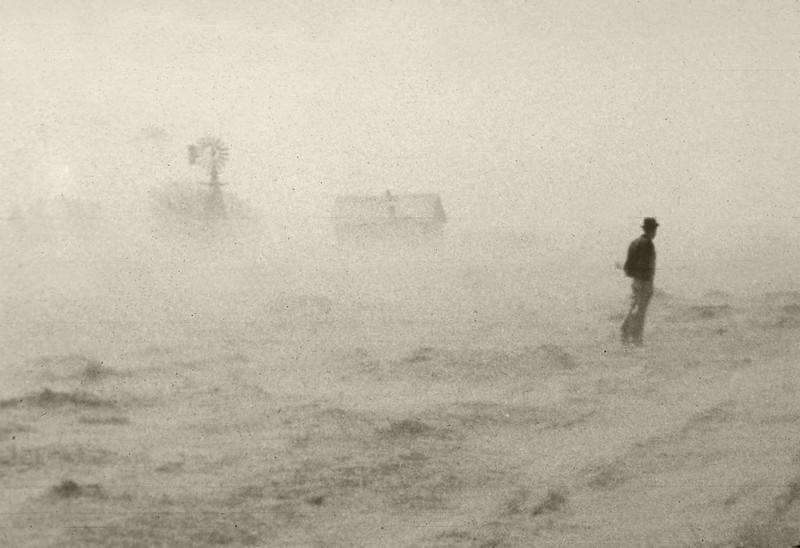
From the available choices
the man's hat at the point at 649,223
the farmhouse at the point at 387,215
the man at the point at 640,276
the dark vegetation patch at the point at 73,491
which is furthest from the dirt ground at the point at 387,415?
the man's hat at the point at 649,223

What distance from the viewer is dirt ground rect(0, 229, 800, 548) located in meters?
3.74

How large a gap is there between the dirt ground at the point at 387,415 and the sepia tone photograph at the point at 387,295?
19 mm

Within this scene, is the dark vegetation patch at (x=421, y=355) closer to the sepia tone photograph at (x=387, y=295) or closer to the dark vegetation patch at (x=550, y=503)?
the sepia tone photograph at (x=387, y=295)

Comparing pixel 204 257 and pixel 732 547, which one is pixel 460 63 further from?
pixel 732 547

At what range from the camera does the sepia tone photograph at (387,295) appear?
13.0 feet

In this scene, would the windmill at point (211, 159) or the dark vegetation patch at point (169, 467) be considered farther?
the windmill at point (211, 159)

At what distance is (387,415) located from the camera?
191 inches

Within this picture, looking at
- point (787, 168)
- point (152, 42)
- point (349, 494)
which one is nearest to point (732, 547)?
point (349, 494)

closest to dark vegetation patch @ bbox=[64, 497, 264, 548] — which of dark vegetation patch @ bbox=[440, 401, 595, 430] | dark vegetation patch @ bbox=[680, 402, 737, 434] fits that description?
dark vegetation patch @ bbox=[440, 401, 595, 430]

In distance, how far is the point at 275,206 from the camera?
564 cm

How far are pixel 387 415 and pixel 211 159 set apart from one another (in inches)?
81.3

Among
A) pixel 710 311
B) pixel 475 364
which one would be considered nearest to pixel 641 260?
pixel 710 311

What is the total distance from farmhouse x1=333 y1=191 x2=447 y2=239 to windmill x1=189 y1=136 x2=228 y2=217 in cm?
85

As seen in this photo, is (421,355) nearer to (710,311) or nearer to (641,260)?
(641,260)
